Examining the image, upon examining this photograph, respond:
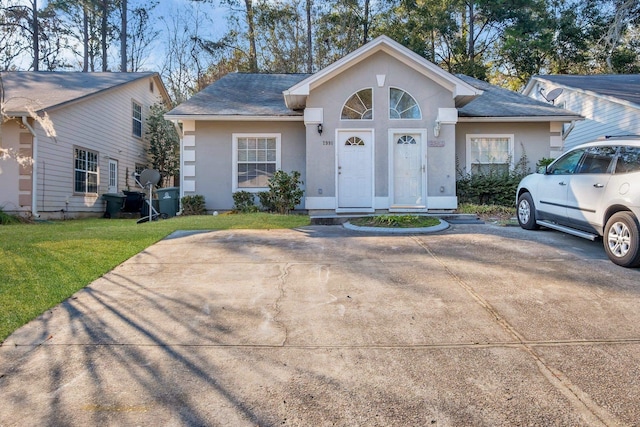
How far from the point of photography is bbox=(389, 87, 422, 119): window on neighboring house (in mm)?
10930

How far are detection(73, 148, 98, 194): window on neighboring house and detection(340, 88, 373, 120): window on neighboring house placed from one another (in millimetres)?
9498

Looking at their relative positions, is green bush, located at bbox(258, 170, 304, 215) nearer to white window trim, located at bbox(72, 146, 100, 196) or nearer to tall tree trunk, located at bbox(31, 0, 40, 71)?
white window trim, located at bbox(72, 146, 100, 196)

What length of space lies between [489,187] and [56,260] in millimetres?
10888

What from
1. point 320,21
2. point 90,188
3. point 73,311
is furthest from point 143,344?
point 320,21

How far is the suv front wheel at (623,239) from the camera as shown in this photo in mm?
5062

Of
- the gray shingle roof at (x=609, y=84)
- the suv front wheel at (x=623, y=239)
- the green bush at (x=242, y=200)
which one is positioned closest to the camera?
the suv front wheel at (x=623, y=239)

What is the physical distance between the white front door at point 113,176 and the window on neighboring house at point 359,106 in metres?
10.5

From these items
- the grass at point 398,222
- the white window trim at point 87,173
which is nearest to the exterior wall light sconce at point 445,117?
the grass at point 398,222

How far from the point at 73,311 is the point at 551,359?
14.0 ft

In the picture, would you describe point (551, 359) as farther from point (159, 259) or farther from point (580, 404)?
point (159, 259)

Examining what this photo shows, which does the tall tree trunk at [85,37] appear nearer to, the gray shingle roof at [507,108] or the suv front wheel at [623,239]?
the gray shingle roof at [507,108]

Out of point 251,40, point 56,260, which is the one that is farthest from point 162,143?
point 56,260

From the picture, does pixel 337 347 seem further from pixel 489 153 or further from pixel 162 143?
pixel 162 143

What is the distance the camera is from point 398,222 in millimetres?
8625
